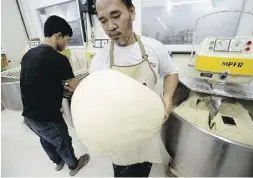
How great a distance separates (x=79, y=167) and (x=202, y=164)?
1227mm

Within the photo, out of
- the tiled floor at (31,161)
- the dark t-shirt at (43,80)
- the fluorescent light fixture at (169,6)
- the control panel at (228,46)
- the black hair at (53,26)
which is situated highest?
the fluorescent light fixture at (169,6)

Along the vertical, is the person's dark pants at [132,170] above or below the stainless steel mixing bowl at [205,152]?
below

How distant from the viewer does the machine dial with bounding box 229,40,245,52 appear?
0.89m

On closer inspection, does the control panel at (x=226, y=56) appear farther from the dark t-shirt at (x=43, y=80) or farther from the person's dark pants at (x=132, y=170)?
the dark t-shirt at (x=43, y=80)

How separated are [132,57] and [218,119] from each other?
0.74 meters

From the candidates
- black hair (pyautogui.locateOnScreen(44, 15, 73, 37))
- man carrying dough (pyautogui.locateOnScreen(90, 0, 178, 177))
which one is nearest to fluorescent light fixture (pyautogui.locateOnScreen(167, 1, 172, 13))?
man carrying dough (pyautogui.locateOnScreen(90, 0, 178, 177))

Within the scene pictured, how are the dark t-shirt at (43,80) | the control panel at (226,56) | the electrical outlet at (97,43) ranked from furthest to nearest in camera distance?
the electrical outlet at (97,43)
the dark t-shirt at (43,80)
the control panel at (226,56)

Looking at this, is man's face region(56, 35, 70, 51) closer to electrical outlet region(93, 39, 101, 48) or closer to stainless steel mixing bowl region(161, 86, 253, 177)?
electrical outlet region(93, 39, 101, 48)

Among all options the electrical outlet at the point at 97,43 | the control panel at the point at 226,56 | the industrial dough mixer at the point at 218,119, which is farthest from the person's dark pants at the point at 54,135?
the control panel at the point at 226,56

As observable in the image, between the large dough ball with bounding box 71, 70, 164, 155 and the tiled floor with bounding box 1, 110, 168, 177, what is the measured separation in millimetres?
1133

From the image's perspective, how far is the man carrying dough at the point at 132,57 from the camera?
68cm

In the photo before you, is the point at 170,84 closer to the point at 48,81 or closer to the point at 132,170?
the point at 132,170

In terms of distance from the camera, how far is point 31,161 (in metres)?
1.72

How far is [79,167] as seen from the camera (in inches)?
61.5
